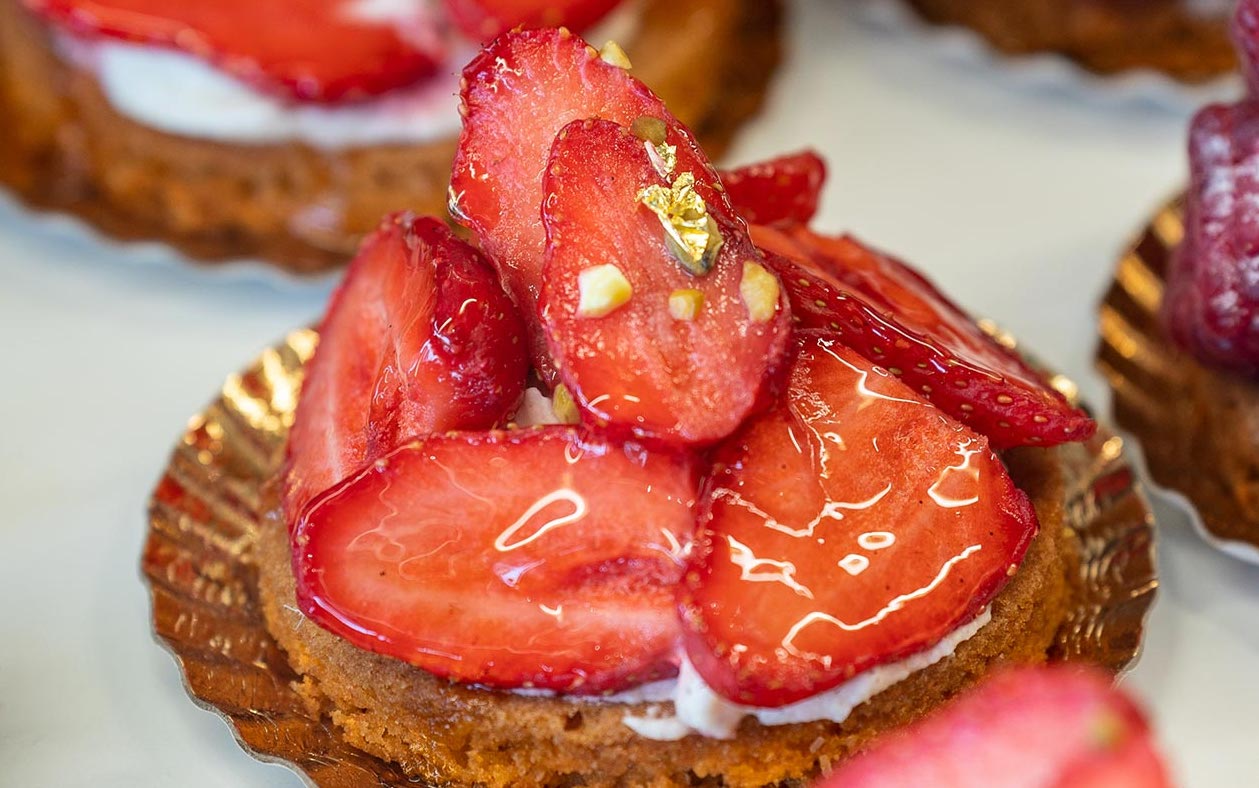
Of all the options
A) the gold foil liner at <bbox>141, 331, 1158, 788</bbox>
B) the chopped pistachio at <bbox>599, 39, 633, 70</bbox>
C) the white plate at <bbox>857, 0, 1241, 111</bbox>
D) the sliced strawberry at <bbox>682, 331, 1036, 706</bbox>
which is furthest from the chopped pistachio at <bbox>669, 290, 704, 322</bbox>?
the white plate at <bbox>857, 0, 1241, 111</bbox>

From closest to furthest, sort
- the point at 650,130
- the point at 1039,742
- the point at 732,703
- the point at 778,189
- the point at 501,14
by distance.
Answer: the point at 1039,742, the point at 732,703, the point at 650,130, the point at 778,189, the point at 501,14

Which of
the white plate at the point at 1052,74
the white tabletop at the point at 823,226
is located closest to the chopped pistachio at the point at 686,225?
the white tabletop at the point at 823,226

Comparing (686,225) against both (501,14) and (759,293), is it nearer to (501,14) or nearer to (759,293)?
(759,293)

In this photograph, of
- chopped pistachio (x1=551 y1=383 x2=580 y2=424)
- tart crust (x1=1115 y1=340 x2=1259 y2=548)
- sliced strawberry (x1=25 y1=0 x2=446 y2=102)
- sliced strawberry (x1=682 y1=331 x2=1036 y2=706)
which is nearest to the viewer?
sliced strawberry (x1=682 y1=331 x2=1036 y2=706)

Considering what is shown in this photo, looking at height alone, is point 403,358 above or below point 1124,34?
below

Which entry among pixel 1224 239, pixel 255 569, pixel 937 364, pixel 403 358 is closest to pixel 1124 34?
pixel 1224 239

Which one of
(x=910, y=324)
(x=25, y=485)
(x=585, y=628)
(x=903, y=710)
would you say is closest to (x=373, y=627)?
(x=585, y=628)

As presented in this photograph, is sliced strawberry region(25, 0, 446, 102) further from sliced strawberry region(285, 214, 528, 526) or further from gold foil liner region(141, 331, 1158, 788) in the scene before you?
sliced strawberry region(285, 214, 528, 526)
